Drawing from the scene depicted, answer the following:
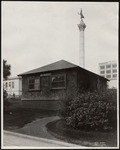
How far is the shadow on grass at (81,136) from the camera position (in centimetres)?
510

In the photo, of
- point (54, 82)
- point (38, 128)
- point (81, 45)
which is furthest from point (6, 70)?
point (81, 45)

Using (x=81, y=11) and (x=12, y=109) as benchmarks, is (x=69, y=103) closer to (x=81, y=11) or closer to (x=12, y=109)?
(x=12, y=109)

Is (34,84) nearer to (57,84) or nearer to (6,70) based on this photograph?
(57,84)

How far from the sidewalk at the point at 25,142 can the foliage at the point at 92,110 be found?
0.59 metres

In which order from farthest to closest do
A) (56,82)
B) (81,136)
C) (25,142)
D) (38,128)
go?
(56,82)
(38,128)
(81,136)
(25,142)

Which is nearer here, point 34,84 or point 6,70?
point 6,70

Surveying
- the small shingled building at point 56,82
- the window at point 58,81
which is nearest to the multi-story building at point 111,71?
the small shingled building at point 56,82

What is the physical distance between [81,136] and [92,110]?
0.55 metres

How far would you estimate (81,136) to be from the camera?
5336mm

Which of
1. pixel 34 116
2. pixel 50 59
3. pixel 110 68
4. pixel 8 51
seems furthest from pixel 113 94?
pixel 8 51

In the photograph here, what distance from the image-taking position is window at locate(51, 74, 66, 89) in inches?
219

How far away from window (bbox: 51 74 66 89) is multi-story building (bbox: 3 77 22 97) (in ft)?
2.33

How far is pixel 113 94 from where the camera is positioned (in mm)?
5254

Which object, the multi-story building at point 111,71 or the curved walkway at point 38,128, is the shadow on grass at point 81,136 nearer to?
the curved walkway at point 38,128
